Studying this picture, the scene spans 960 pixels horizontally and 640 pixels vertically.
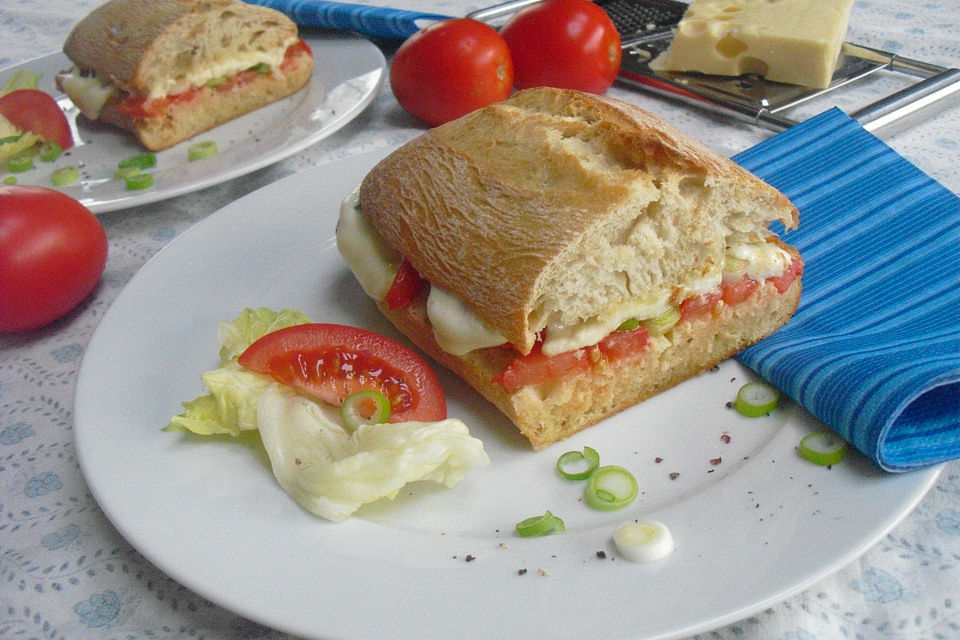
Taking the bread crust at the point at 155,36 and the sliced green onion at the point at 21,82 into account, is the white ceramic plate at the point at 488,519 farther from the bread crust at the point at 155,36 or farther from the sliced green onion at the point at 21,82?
the sliced green onion at the point at 21,82

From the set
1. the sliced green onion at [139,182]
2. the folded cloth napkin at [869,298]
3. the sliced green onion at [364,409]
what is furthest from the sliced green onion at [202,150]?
the folded cloth napkin at [869,298]

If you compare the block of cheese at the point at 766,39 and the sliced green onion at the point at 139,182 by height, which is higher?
the block of cheese at the point at 766,39

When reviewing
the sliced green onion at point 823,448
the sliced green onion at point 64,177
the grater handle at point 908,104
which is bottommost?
the sliced green onion at point 64,177

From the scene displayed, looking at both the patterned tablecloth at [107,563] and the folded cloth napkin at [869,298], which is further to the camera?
the folded cloth napkin at [869,298]

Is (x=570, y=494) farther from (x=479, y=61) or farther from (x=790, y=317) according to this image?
(x=479, y=61)

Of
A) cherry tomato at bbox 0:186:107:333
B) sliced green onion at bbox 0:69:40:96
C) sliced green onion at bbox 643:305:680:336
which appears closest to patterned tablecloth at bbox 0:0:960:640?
cherry tomato at bbox 0:186:107:333

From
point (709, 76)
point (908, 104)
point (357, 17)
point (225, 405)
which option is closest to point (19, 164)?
point (357, 17)

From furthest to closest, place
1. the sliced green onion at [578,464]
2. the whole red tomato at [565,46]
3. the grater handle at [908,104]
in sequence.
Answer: the whole red tomato at [565,46] < the grater handle at [908,104] < the sliced green onion at [578,464]

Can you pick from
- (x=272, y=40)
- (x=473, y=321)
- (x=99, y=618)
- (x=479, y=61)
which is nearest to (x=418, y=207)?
(x=473, y=321)
